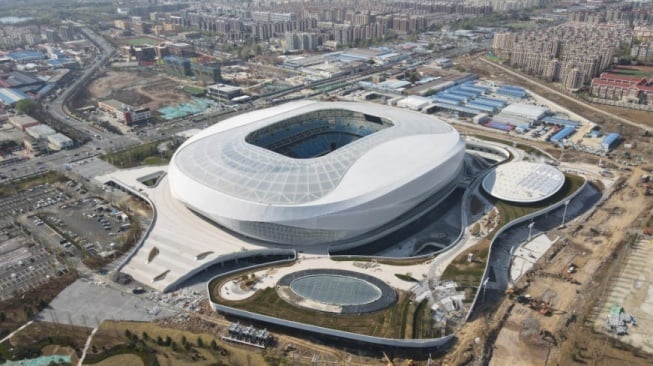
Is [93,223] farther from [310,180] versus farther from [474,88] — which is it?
[474,88]

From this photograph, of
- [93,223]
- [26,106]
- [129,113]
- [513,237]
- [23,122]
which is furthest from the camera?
[26,106]

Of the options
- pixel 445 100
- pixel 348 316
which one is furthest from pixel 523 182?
pixel 445 100

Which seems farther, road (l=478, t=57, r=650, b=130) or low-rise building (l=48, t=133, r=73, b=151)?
road (l=478, t=57, r=650, b=130)

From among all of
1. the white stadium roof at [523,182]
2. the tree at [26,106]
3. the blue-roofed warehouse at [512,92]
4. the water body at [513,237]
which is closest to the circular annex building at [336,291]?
the water body at [513,237]

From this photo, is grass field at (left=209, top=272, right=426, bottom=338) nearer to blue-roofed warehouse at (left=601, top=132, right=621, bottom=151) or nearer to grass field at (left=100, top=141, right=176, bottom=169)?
grass field at (left=100, top=141, right=176, bottom=169)

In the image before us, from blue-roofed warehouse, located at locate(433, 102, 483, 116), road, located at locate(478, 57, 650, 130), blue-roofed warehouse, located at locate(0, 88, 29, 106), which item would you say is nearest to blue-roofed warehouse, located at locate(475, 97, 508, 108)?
blue-roofed warehouse, located at locate(433, 102, 483, 116)

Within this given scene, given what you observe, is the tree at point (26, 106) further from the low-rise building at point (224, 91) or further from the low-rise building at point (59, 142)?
the low-rise building at point (224, 91)
